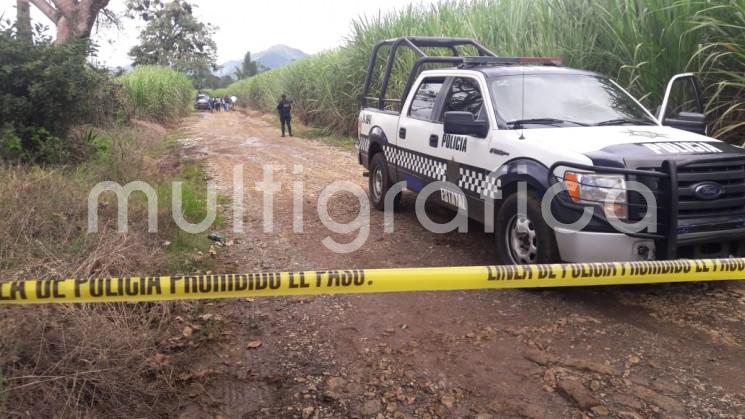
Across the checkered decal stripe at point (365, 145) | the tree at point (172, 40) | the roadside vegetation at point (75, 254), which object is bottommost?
the roadside vegetation at point (75, 254)

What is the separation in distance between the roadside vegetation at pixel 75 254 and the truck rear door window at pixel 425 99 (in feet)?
8.73

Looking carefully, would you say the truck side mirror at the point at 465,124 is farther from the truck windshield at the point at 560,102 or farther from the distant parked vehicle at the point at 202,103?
the distant parked vehicle at the point at 202,103

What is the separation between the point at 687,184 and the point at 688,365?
4.21 ft

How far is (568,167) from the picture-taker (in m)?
4.05

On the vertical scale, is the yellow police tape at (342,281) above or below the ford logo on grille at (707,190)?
below

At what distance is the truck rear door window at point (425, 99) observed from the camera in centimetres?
607

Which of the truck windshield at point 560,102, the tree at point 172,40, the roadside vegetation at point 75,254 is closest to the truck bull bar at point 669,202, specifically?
the truck windshield at point 560,102

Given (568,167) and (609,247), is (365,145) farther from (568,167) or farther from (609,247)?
(609,247)

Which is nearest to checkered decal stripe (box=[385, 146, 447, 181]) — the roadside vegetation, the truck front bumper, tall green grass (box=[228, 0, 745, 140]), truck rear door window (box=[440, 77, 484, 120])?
truck rear door window (box=[440, 77, 484, 120])

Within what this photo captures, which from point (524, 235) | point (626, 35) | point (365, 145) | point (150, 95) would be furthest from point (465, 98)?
point (150, 95)

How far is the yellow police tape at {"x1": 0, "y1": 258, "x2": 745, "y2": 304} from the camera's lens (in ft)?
8.16

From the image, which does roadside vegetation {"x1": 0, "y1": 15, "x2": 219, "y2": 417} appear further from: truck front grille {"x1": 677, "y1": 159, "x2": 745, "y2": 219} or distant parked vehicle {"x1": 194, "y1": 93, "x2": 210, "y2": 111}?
distant parked vehicle {"x1": 194, "y1": 93, "x2": 210, "y2": 111}

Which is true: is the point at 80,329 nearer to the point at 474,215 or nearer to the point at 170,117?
the point at 474,215

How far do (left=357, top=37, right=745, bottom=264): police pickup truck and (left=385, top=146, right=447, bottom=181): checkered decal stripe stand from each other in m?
0.02
